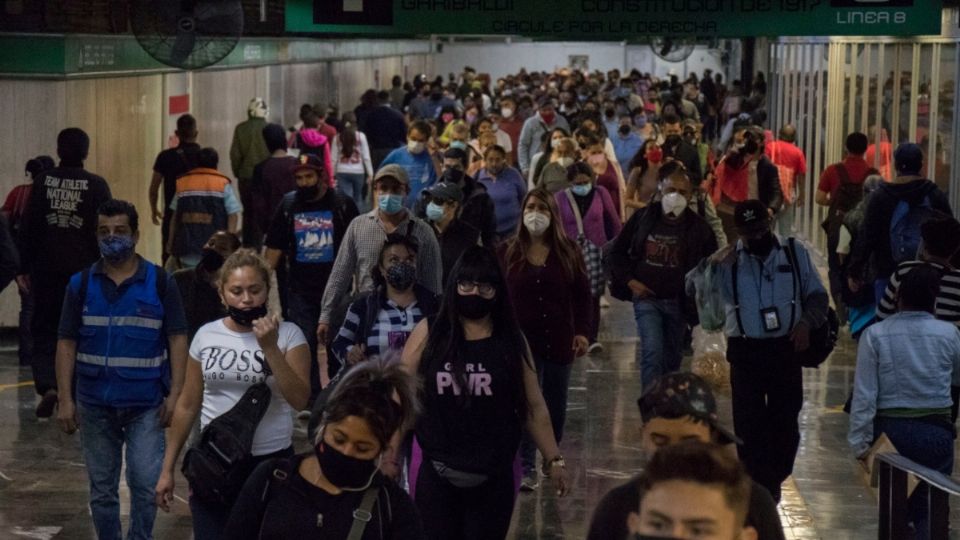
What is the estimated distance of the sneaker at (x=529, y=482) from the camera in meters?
10.5

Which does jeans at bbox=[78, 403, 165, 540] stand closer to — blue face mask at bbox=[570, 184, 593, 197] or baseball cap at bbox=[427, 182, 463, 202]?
baseball cap at bbox=[427, 182, 463, 202]

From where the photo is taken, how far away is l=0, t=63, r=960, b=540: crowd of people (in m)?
5.26

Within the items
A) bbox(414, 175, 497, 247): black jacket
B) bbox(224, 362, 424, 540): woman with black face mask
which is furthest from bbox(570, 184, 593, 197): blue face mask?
bbox(224, 362, 424, 540): woman with black face mask

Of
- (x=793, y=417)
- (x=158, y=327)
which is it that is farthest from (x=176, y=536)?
(x=793, y=417)

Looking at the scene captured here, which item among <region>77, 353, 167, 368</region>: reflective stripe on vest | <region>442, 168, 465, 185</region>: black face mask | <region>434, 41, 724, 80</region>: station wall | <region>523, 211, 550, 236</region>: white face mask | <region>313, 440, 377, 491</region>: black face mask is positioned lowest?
<region>77, 353, 167, 368</region>: reflective stripe on vest

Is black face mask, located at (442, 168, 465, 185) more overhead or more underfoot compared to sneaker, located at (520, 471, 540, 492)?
more overhead

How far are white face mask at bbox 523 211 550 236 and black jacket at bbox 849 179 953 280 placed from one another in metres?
2.55

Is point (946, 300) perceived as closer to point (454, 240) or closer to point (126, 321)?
point (454, 240)

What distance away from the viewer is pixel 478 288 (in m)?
7.45

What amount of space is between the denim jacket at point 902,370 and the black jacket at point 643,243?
297cm

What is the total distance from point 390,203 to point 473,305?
337cm

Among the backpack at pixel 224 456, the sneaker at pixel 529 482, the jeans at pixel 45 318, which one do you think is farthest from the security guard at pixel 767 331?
the jeans at pixel 45 318

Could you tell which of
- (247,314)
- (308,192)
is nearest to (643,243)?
(308,192)

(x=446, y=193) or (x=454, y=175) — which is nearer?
(x=446, y=193)
